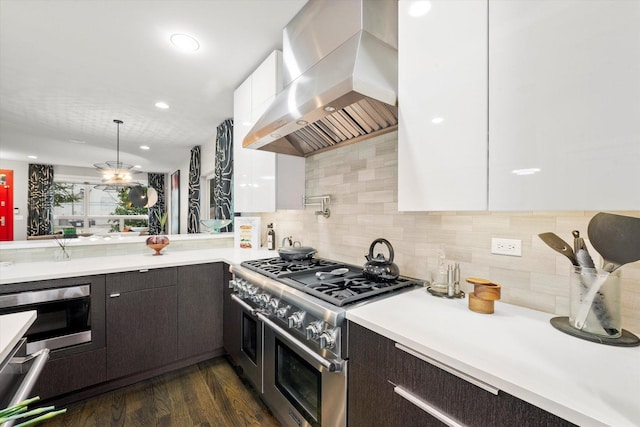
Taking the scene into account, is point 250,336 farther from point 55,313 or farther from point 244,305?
point 55,313

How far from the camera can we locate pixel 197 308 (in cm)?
226

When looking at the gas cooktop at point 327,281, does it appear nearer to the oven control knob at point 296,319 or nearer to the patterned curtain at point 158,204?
the oven control knob at point 296,319

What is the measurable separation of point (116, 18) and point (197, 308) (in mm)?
2254

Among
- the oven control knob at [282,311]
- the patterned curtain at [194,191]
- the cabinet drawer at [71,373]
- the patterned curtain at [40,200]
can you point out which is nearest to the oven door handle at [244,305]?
the oven control knob at [282,311]

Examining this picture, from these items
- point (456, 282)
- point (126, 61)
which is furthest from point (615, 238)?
point (126, 61)

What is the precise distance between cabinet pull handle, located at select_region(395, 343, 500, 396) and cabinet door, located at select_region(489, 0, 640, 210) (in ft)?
1.76

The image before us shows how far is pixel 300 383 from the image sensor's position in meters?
1.41

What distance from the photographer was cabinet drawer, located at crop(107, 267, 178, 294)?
1926 millimetres

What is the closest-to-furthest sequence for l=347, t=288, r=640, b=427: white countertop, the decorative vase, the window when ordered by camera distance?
1. l=347, t=288, r=640, b=427: white countertop
2. the decorative vase
3. the window

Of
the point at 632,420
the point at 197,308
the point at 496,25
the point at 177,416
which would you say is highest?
the point at 496,25

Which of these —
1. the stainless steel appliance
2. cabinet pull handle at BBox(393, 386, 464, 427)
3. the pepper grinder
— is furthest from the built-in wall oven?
the pepper grinder

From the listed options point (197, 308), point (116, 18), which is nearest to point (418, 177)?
point (197, 308)

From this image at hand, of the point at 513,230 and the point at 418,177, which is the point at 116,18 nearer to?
the point at 418,177

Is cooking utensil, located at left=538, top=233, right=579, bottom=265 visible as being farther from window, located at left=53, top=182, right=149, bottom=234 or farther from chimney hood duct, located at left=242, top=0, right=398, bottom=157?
window, located at left=53, top=182, right=149, bottom=234
